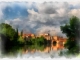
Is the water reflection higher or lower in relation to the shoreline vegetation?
lower

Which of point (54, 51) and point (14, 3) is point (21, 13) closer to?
point (14, 3)

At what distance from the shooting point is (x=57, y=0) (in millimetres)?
1645

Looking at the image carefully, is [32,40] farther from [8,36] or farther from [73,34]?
[73,34]

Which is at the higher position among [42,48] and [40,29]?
[40,29]

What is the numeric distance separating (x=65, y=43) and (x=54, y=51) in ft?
0.30

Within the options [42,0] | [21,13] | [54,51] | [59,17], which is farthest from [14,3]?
[54,51]

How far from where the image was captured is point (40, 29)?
165 centimetres

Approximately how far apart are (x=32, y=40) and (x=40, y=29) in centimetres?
9

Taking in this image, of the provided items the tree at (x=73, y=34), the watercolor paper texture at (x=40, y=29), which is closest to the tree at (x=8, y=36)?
the watercolor paper texture at (x=40, y=29)

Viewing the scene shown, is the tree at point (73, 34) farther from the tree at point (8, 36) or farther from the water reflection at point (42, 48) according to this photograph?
the tree at point (8, 36)

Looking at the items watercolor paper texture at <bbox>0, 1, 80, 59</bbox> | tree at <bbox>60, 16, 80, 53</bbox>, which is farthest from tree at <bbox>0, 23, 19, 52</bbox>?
tree at <bbox>60, 16, 80, 53</bbox>

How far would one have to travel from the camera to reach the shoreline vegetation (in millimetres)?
1643

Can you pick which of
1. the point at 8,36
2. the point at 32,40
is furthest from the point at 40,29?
the point at 8,36

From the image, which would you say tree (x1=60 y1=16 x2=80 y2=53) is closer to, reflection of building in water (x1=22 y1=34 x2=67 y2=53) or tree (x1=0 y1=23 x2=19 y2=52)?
reflection of building in water (x1=22 y1=34 x2=67 y2=53)
